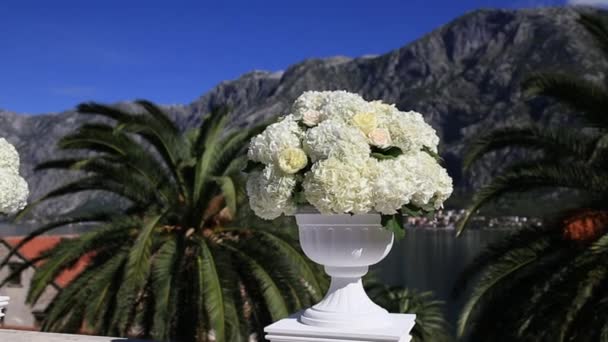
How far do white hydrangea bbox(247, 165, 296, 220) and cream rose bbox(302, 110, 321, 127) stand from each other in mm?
245

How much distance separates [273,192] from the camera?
8.61 ft

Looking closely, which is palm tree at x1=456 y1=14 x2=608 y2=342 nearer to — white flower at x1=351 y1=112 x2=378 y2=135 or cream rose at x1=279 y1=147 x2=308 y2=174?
white flower at x1=351 y1=112 x2=378 y2=135

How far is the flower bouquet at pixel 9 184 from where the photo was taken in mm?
3961

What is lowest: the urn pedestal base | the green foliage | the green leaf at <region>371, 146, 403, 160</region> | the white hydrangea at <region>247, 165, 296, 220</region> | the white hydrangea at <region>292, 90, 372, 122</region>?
the green foliage

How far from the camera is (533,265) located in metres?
8.97

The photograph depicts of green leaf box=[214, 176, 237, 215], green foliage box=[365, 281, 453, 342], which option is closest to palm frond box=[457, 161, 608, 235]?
green leaf box=[214, 176, 237, 215]

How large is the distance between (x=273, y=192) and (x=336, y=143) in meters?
0.31

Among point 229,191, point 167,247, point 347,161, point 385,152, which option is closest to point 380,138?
point 385,152

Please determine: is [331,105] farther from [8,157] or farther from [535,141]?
[535,141]

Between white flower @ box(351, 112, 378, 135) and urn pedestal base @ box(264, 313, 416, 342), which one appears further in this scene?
white flower @ box(351, 112, 378, 135)

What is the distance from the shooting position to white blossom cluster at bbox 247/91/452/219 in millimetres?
2498

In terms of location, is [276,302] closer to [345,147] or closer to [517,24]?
[345,147]

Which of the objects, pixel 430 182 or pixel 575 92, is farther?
pixel 575 92

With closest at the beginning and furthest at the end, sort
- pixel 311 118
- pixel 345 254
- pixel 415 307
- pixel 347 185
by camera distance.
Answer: pixel 347 185 → pixel 345 254 → pixel 311 118 → pixel 415 307
